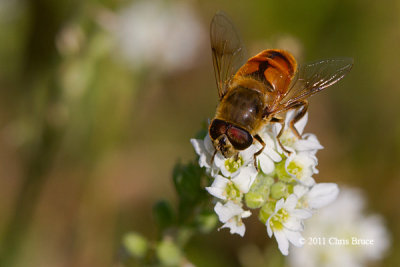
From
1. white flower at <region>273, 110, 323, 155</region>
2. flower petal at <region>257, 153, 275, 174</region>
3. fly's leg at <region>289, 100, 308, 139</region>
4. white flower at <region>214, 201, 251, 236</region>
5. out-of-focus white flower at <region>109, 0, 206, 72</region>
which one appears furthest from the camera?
out-of-focus white flower at <region>109, 0, 206, 72</region>

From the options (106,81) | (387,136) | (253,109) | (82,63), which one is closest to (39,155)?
(82,63)

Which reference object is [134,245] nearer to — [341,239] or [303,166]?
[303,166]

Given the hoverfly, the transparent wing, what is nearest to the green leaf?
the hoverfly

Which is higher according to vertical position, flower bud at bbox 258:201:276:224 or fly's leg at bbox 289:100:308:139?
fly's leg at bbox 289:100:308:139

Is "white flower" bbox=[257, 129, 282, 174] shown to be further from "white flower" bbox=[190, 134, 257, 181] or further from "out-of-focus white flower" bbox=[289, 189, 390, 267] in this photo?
"out-of-focus white flower" bbox=[289, 189, 390, 267]

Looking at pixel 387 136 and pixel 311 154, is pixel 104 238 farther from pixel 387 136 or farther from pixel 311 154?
pixel 387 136

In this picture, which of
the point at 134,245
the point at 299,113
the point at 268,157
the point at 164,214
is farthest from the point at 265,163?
the point at 134,245

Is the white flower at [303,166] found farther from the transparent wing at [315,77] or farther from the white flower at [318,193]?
the transparent wing at [315,77]
